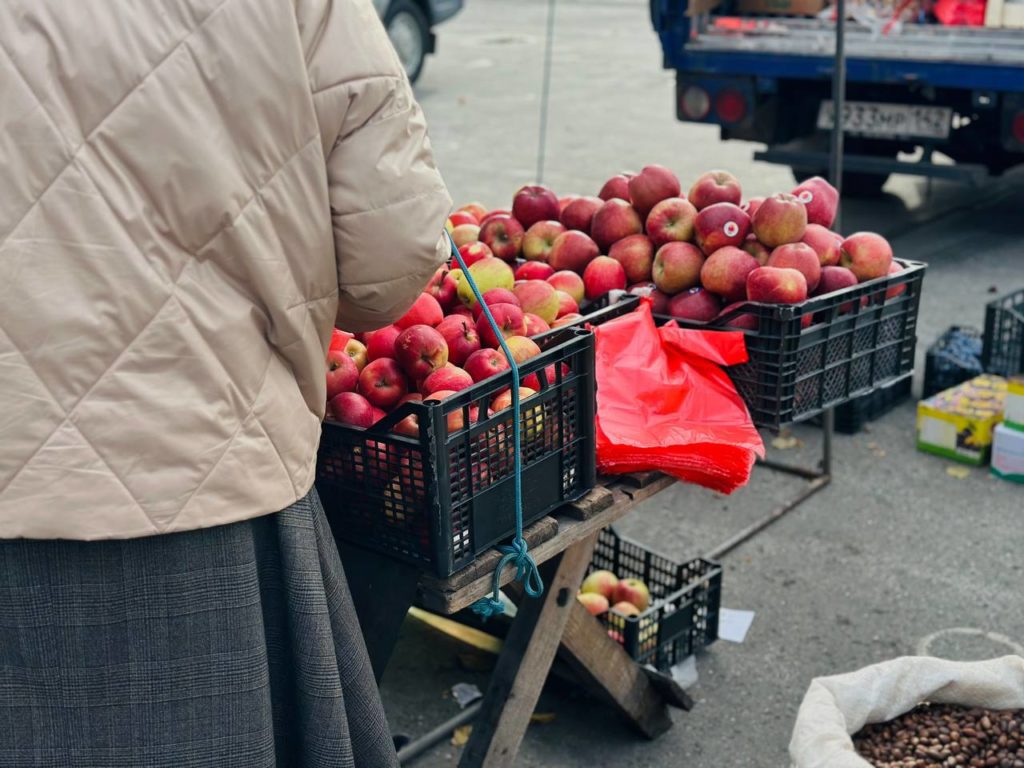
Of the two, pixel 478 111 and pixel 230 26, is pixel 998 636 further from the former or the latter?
pixel 478 111

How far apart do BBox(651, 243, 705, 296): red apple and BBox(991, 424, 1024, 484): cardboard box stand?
1.97 meters

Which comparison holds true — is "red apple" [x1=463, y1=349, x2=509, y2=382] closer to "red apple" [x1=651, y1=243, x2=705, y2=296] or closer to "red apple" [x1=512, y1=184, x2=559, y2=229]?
"red apple" [x1=651, y1=243, x2=705, y2=296]

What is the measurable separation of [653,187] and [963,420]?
2031 millimetres

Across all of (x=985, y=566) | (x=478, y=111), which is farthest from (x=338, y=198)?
(x=478, y=111)

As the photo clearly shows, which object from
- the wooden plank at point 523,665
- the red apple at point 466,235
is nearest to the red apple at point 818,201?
the red apple at point 466,235

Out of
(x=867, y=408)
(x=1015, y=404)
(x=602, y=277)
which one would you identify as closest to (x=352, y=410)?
(x=602, y=277)

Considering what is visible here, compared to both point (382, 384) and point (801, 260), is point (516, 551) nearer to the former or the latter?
point (382, 384)

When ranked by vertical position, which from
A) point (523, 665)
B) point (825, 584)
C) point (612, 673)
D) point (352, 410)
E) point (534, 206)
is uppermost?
point (534, 206)

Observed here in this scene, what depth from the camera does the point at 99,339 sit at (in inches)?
62.5

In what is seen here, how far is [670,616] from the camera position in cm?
312

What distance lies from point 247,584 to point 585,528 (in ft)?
2.47

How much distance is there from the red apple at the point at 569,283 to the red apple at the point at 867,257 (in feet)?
2.03

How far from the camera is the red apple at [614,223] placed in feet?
9.76

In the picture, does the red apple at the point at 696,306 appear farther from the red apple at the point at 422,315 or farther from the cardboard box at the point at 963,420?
the cardboard box at the point at 963,420
